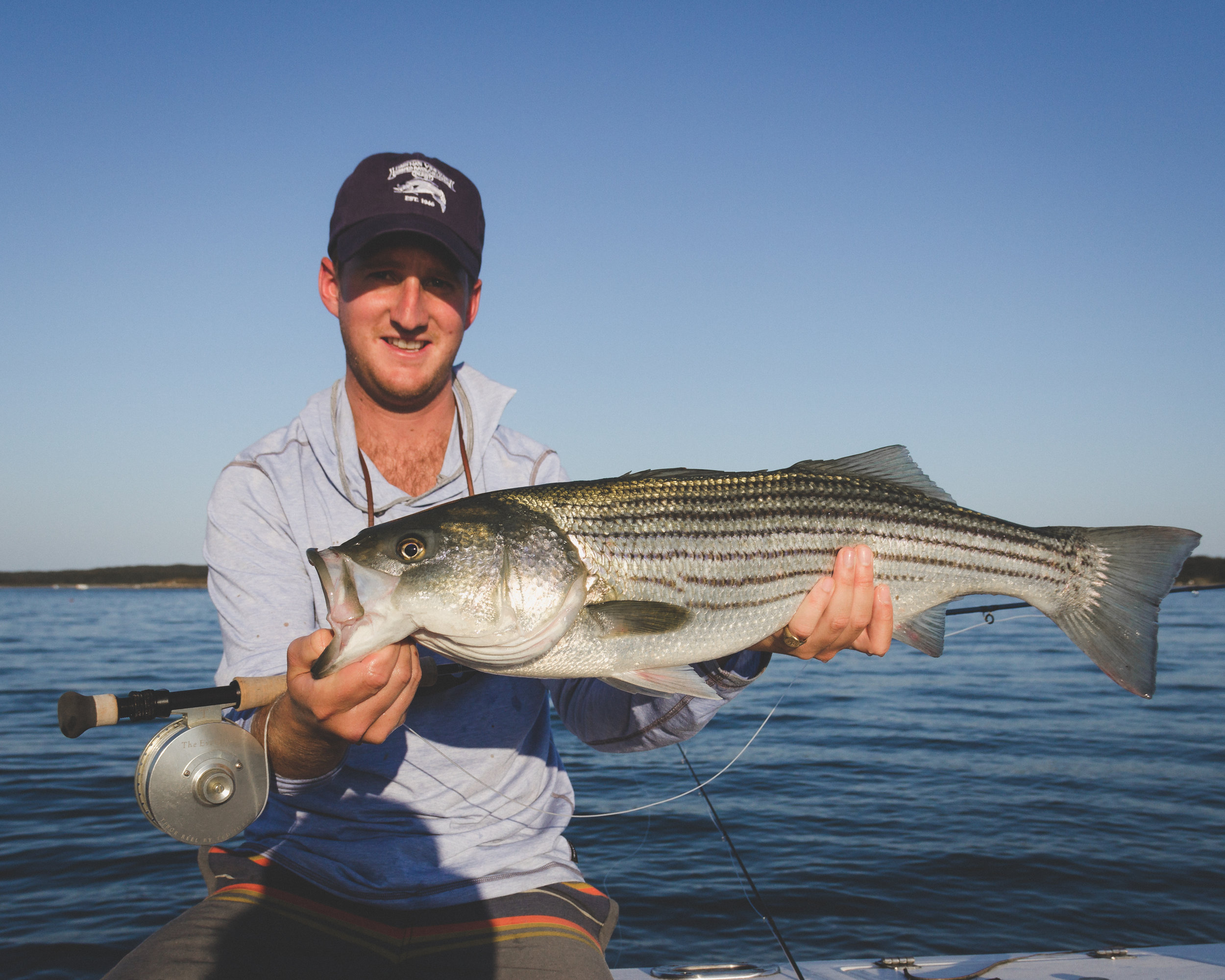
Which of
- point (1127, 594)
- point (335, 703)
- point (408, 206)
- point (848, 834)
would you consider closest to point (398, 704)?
point (335, 703)

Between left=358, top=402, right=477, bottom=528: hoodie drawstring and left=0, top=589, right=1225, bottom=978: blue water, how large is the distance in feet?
16.8

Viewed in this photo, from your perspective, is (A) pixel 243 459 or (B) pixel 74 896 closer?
(A) pixel 243 459

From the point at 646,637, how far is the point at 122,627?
43329 mm

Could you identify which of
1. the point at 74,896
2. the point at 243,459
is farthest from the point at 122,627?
the point at 243,459

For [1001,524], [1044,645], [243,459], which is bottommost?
[1044,645]

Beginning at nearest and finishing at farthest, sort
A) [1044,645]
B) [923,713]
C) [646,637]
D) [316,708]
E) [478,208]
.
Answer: [316,708] → [646,637] → [478,208] → [923,713] → [1044,645]

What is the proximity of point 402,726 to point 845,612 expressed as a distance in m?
1.92

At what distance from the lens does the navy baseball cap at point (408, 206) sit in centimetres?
375

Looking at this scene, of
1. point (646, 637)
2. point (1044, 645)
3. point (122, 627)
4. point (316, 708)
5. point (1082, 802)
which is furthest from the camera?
point (122, 627)

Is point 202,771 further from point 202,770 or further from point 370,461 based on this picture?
point 370,461

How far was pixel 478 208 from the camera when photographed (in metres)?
4.07

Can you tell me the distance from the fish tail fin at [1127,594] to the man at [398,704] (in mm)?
936

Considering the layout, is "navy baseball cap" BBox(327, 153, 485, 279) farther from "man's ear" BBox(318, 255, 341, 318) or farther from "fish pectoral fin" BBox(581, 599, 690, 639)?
"fish pectoral fin" BBox(581, 599, 690, 639)

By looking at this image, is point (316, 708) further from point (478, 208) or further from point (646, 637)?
point (478, 208)
